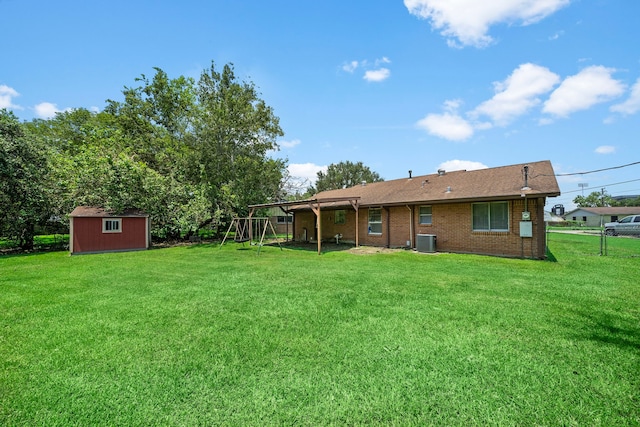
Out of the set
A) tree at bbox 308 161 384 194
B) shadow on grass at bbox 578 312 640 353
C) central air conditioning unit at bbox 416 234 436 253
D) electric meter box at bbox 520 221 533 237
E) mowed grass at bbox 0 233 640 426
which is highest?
tree at bbox 308 161 384 194

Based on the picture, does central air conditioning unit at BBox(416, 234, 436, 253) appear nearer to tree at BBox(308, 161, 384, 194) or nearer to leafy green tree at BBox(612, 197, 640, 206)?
tree at BBox(308, 161, 384, 194)

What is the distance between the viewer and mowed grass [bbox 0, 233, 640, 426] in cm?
238

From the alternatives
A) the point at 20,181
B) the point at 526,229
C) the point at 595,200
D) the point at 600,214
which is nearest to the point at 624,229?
the point at 526,229

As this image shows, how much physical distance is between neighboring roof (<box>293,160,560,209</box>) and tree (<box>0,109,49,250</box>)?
15875mm

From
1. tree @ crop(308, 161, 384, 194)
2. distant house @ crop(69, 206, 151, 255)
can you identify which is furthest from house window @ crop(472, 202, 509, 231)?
tree @ crop(308, 161, 384, 194)

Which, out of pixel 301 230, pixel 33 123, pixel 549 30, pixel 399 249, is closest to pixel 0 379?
pixel 399 249

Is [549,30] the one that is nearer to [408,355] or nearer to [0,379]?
[408,355]

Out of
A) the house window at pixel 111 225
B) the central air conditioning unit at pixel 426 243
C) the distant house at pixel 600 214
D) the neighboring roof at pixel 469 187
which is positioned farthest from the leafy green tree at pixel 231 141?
the distant house at pixel 600 214

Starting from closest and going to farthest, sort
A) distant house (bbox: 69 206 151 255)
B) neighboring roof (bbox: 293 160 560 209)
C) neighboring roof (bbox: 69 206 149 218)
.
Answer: neighboring roof (bbox: 293 160 560 209) → distant house (bbox: 69 206 151 255) → neighboring roof (bbox: 69 206 149 218)

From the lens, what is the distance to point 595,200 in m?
71.0

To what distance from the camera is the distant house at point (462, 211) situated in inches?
416

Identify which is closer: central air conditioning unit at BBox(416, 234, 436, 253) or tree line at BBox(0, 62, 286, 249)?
central air conditioning unit at BBox(416, 234, 436, 253)

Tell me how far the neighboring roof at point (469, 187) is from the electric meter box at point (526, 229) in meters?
1.02

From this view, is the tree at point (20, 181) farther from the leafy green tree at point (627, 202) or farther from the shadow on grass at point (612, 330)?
the leafy green tree at point (627, 202)
